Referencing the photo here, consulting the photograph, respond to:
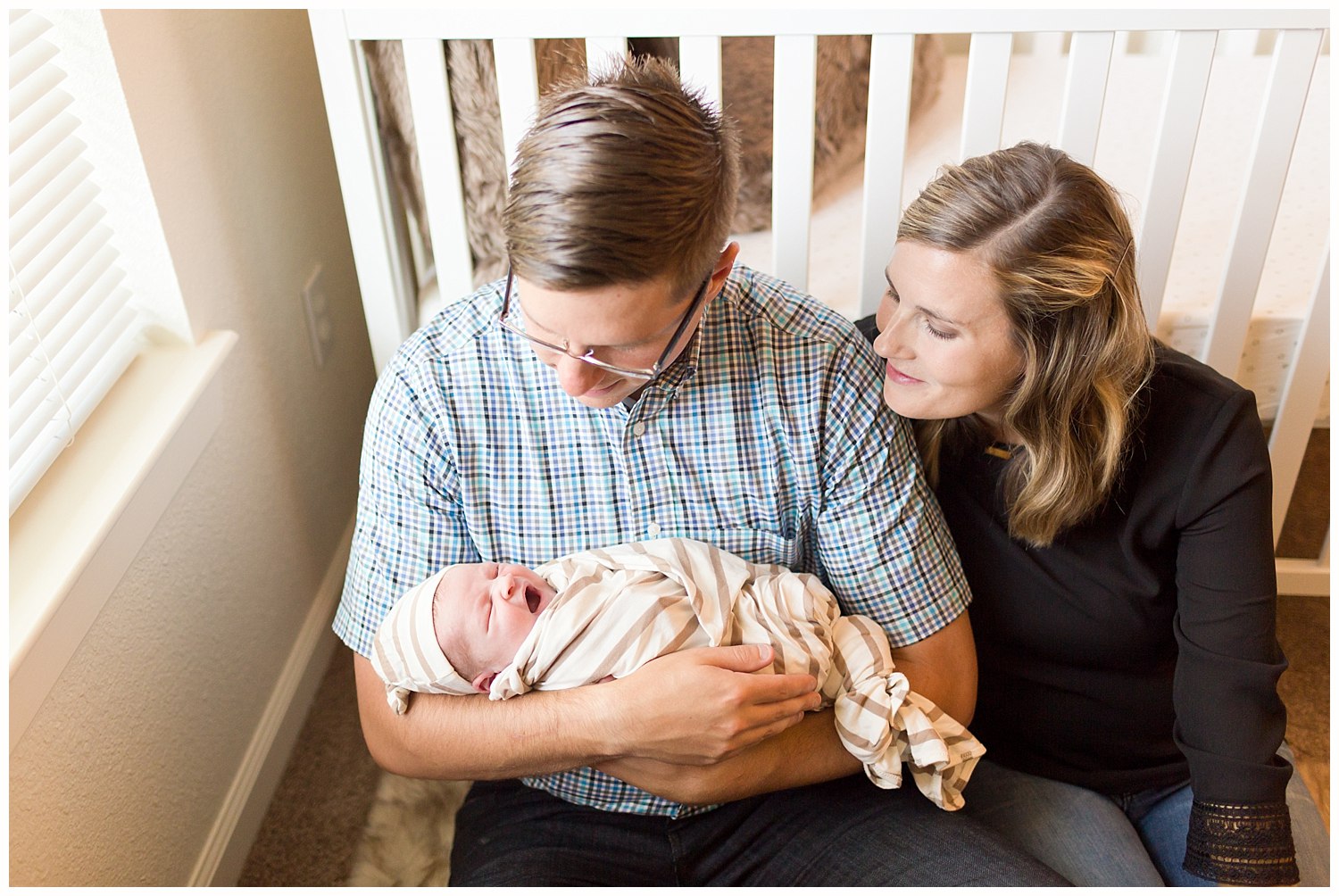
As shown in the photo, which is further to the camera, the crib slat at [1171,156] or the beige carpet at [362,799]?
the beige carpet at [362,799]

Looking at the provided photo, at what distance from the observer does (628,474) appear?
1287 millimetres

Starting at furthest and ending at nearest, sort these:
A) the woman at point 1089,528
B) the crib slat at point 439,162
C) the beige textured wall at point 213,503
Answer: the crib slat at point 439,162 < the beige textured wall at point 213,503 < the woman at point 1089,528

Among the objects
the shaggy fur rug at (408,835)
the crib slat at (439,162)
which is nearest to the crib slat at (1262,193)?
the crib slat at (439,162)

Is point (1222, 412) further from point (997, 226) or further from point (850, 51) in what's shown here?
point (850, 51)

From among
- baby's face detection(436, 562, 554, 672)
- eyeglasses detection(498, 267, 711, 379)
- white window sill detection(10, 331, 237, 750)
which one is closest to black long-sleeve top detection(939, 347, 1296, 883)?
eyeglasses detection(498, 267, 711, 379)

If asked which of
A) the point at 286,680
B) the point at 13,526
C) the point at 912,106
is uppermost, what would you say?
the point at 912,106

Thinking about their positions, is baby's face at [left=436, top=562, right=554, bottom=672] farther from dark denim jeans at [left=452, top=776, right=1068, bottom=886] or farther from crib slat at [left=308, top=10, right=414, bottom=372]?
crib slat at [left=308, top=10, right=414, bottom=372]

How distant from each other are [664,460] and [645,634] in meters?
0.21

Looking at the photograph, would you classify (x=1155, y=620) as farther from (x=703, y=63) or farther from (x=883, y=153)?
(x=703, y=63)

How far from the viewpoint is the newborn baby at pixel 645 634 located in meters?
1.18

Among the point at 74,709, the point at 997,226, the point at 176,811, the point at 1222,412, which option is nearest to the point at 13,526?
the point at 74,709

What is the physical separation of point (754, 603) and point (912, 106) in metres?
1.17

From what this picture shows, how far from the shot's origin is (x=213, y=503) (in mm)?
1581

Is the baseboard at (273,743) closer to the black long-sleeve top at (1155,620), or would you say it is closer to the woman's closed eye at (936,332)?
the black long-sleeve top at (1155,620)
